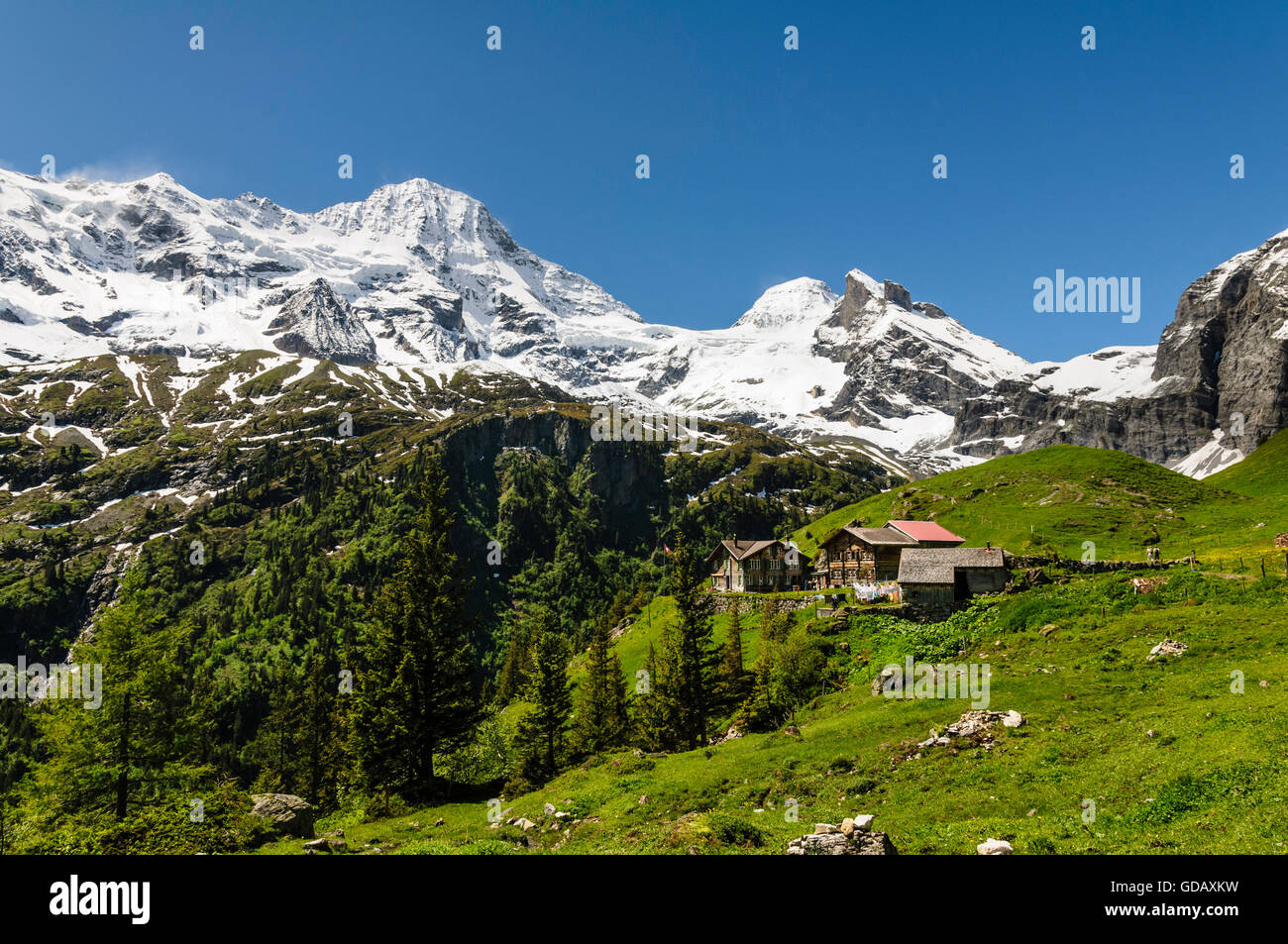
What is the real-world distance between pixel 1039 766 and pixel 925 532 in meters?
71.1

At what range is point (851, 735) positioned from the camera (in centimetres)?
3559

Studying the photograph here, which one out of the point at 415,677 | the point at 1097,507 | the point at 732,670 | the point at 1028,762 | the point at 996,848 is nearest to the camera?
the point at 996,848

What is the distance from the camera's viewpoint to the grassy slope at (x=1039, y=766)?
735 inches

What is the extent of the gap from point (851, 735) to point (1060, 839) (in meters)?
18.5

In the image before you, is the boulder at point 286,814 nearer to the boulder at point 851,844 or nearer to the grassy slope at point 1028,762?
the grassy slope at point 1028,762

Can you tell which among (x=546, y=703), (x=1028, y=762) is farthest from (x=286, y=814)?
(x=1028, y=762)

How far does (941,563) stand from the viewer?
2391 inches

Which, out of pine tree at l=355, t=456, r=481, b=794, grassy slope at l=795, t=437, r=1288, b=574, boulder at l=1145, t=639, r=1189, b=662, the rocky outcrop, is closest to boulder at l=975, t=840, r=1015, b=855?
the rocky outcrop

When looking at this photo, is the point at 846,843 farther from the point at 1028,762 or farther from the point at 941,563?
the point at 941,563

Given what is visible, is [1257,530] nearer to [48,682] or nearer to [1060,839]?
[1060,839]

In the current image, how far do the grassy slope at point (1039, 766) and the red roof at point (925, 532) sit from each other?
133 ft

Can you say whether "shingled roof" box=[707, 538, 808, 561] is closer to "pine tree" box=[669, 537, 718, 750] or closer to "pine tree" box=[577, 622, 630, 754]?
"pine tree" box=[577, 622, 630, 754]

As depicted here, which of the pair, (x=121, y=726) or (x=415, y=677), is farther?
(x=415, y=677)
